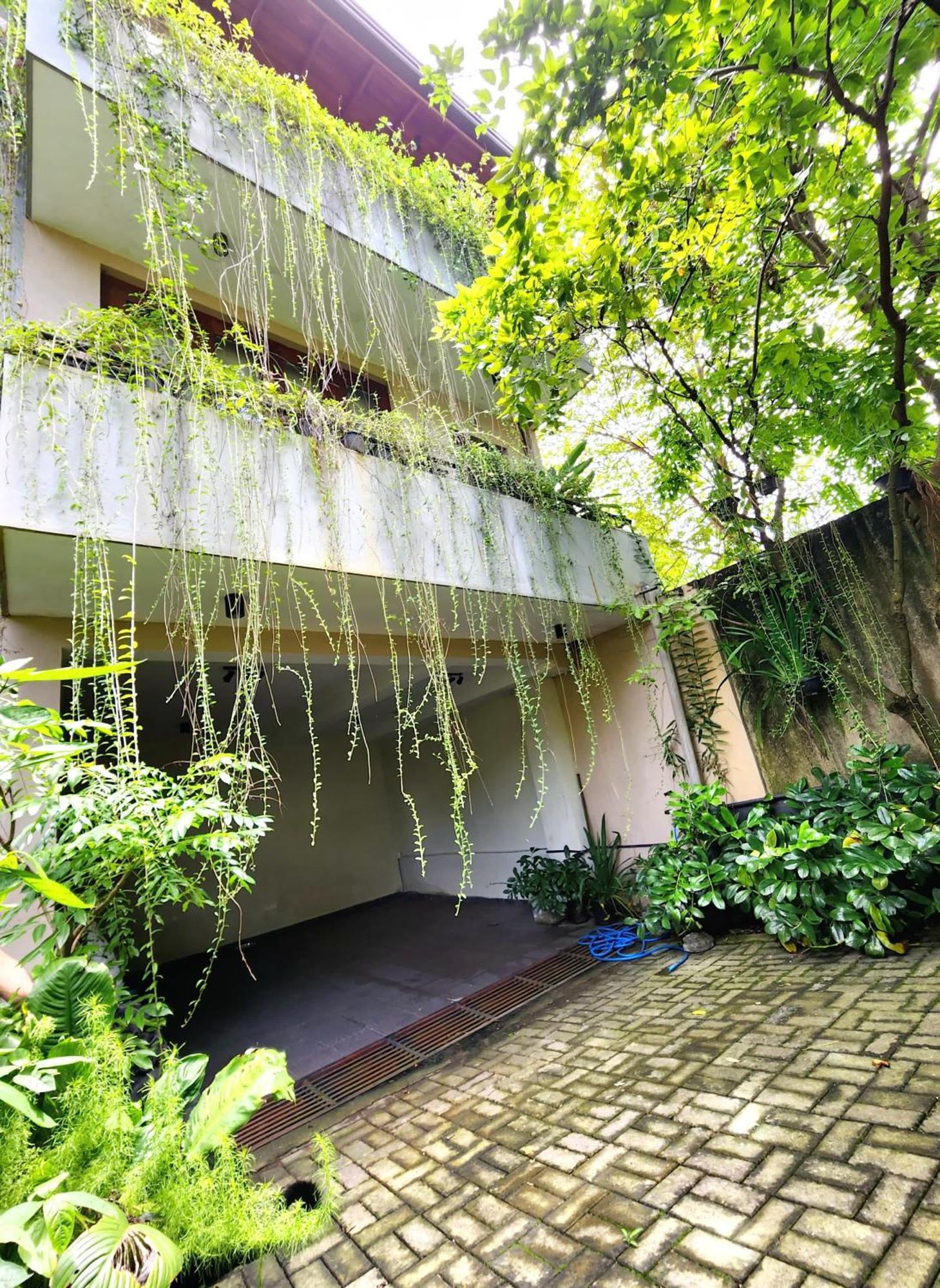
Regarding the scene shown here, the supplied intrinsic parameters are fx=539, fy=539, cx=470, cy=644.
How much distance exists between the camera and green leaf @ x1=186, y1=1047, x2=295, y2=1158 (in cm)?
173

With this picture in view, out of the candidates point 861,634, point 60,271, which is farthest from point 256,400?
point 861,634

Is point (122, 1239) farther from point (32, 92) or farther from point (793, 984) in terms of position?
point (32, 92)

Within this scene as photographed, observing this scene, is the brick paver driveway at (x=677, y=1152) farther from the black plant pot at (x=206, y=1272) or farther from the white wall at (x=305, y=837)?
the white wall at (x=305, y=837)

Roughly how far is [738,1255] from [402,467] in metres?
3.44

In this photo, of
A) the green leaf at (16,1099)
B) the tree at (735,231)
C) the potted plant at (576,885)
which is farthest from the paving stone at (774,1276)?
the potted plant at (576,885)

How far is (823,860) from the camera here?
337cm

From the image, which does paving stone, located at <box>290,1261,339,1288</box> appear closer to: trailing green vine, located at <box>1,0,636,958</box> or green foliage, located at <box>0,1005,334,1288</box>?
green foliage, located at <box>0,1005,334,1288</box>

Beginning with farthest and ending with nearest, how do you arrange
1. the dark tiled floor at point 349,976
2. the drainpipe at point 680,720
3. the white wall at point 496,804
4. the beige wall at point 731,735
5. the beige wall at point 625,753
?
1. the white wall at point 496,804
2. the beige wall at point 625,753
3. the drainpipe at point 680,720
4. the beige wall at point 731,735
5. the dark tiled floor at point 349,976

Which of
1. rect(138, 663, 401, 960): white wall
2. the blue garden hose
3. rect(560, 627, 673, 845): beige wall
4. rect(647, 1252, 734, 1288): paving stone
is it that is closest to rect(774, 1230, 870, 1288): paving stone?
rect(647, 1252, 734, 1288): paving stone

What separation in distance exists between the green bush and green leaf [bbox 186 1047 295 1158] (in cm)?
297

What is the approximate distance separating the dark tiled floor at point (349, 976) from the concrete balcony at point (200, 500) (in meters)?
2.83

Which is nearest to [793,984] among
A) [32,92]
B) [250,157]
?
[250,157]

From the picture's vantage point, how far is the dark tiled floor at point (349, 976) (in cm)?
367

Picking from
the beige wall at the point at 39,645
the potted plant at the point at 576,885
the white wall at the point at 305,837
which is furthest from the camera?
the white wall at the point at 305,837
